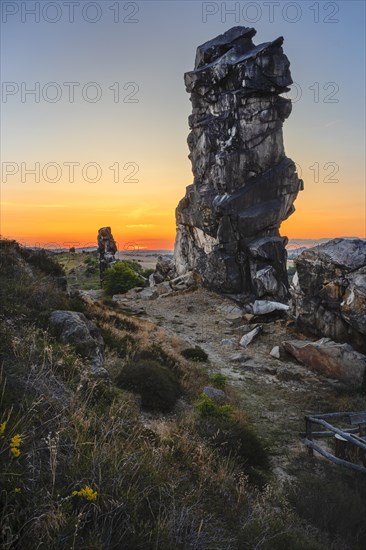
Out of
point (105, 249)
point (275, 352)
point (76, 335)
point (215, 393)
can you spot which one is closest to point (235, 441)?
point (215, 393)

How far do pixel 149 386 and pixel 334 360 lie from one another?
10.8 meters

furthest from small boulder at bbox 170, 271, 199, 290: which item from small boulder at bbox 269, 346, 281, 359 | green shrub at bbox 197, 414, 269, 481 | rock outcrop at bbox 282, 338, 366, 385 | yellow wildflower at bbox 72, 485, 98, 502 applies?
yellow wildflower at bbox 72, 485, 98, 502

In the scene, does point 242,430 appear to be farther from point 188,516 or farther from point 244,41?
point 244,41

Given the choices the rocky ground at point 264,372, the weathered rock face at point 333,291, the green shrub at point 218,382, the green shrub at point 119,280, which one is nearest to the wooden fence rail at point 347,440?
A: the rocky ground at point 264,372

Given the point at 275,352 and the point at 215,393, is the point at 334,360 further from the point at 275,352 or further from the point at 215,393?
the point at 215,393

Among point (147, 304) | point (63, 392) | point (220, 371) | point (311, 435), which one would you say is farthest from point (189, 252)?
point (63, 392)

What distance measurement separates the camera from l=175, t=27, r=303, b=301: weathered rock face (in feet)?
120

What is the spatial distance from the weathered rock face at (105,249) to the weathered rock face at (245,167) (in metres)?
20.4

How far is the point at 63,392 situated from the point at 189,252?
39700mm

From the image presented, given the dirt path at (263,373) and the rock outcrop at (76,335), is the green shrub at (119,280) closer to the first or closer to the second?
the dirt path at (263,373)

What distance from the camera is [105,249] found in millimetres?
56062

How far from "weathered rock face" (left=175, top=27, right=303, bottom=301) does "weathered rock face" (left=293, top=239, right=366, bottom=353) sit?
455 inches

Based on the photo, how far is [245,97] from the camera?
3738cm

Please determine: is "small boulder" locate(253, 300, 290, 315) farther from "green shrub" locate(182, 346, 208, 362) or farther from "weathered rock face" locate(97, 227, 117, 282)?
"weathered rock face" locate(97, 227, 117, 282)
